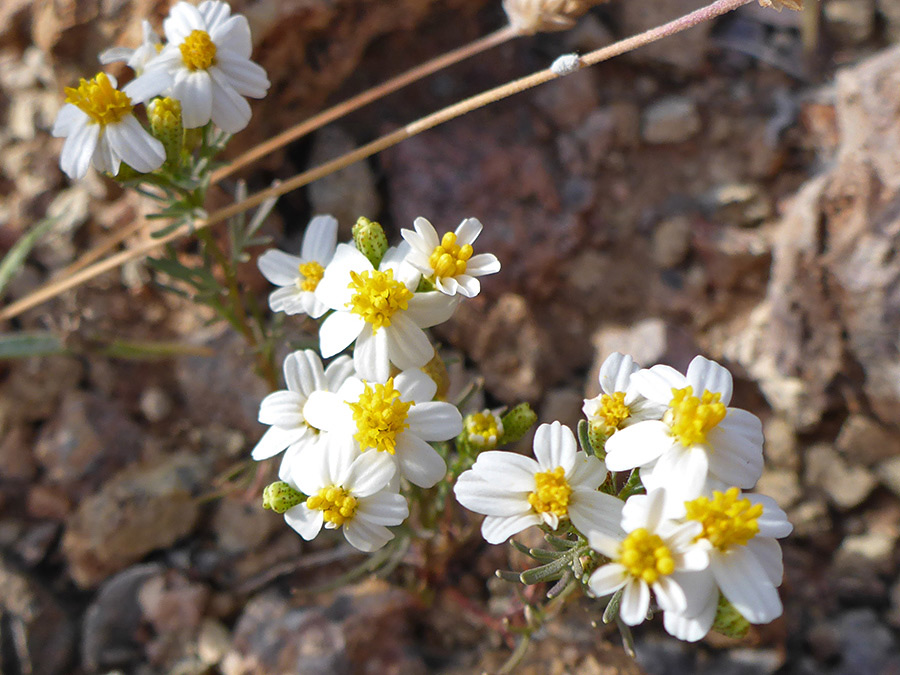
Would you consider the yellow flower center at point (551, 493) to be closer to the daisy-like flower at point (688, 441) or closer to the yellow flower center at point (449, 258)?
the daisy-like flower at point (688, 441)

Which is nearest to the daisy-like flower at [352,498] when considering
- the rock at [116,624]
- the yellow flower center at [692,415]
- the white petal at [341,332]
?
the white petal at [341,332]

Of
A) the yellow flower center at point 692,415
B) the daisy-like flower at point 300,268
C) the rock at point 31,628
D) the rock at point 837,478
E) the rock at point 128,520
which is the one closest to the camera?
the yellow flower center at point 692,415

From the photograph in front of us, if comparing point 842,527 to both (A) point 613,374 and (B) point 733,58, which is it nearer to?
(A) point 613,374

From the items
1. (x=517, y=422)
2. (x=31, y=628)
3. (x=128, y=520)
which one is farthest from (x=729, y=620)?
(x=31, y=628)

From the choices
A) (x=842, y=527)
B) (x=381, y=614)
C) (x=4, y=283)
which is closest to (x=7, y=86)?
(x=4, y=283)

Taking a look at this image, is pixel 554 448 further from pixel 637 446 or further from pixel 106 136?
pixel 106 136
